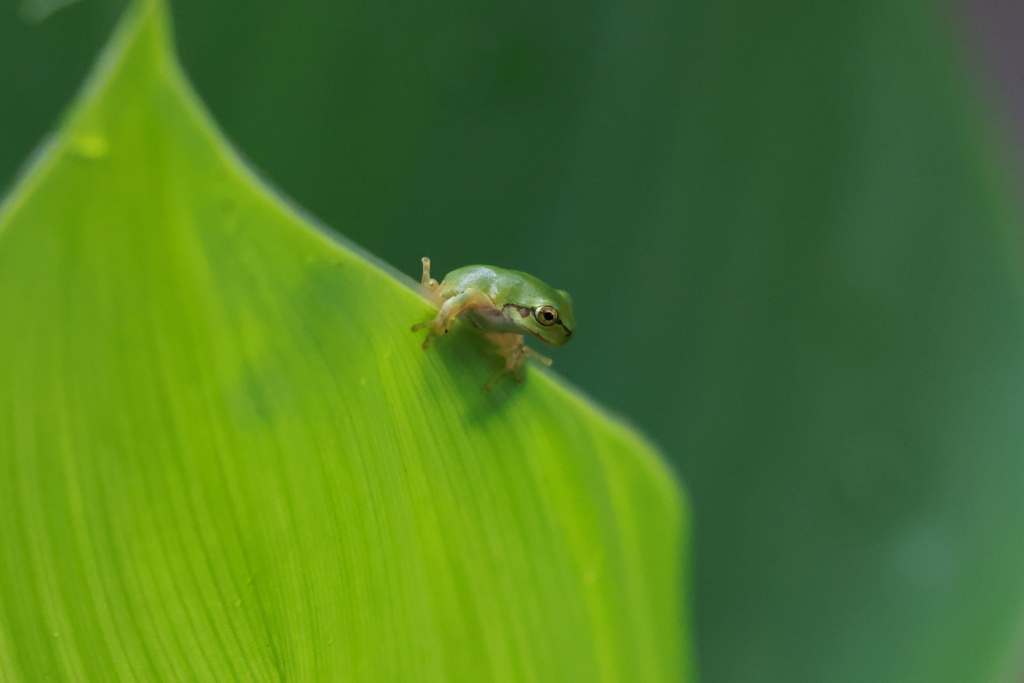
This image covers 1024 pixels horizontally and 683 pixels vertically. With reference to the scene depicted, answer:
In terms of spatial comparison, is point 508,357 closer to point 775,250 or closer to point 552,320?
point 552,320

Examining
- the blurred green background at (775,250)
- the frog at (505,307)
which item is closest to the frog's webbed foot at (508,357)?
the frog at (505,307)

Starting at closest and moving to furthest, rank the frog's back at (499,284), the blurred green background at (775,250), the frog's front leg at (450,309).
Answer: the frog's front leg at (450,309) < the frog's back at (499,284) < the blurred green background at (775,250)

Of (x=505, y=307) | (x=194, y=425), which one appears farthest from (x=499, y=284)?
(x=194, y=425)

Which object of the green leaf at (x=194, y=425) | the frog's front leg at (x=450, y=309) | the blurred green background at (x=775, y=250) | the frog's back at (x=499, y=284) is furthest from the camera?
the blurred green background at (x=775, y=250)

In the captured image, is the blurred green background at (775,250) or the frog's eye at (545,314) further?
the blurred green background at (775,250)

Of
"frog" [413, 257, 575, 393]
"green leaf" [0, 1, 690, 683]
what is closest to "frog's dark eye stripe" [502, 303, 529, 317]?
"frog" [413, 257, 575, 393]

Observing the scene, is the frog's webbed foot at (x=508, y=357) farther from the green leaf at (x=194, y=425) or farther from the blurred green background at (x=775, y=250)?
the blurred green background at (x=775, y=250)

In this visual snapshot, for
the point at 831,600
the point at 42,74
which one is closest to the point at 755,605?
the point at 831,600
